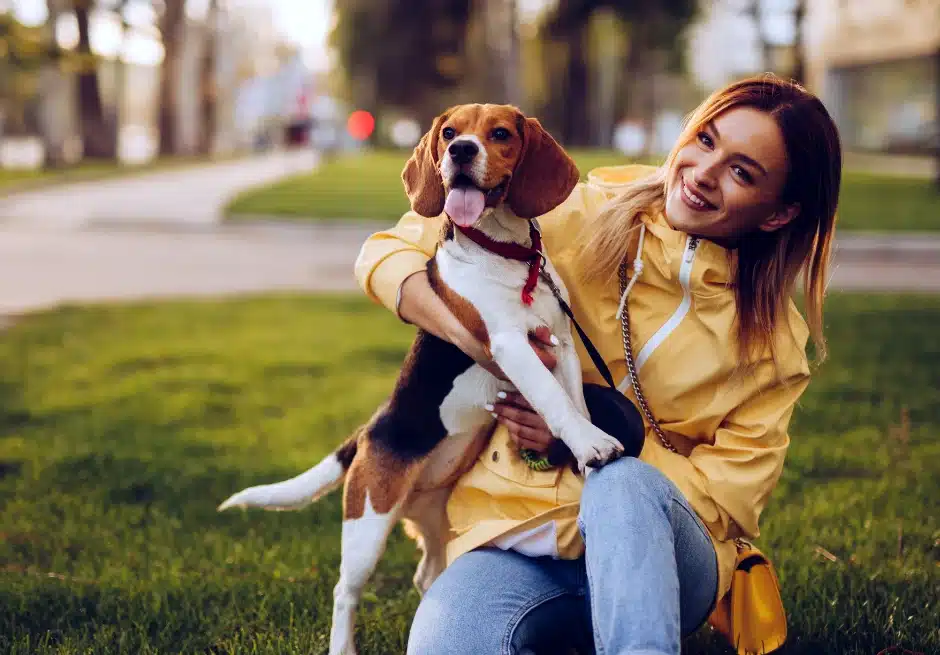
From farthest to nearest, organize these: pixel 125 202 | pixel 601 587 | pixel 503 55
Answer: pixel 503 55
pixel 125 202
pixel 601 587

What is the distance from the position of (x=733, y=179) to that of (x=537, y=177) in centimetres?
51

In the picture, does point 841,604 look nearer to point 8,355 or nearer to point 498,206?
point 498,206

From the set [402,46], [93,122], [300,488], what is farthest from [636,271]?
[402,46]

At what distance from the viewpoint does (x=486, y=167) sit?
8.33 ft

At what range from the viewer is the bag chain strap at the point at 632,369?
2703mm

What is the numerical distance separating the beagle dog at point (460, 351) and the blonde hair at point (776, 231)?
203 millimetres

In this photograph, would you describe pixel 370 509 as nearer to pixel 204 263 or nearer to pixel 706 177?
pixel 706 177

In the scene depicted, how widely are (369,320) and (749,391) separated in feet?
19.4

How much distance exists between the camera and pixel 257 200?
1847cm

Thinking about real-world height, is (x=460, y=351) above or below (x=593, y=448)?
above

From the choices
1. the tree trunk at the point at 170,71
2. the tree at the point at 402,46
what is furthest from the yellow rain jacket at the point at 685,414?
the tree at the point at 402,46

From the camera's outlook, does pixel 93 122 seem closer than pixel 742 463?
No

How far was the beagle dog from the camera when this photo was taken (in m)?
2.54

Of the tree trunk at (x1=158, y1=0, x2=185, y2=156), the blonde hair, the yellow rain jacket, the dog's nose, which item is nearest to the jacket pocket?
the yellow rain jacket
